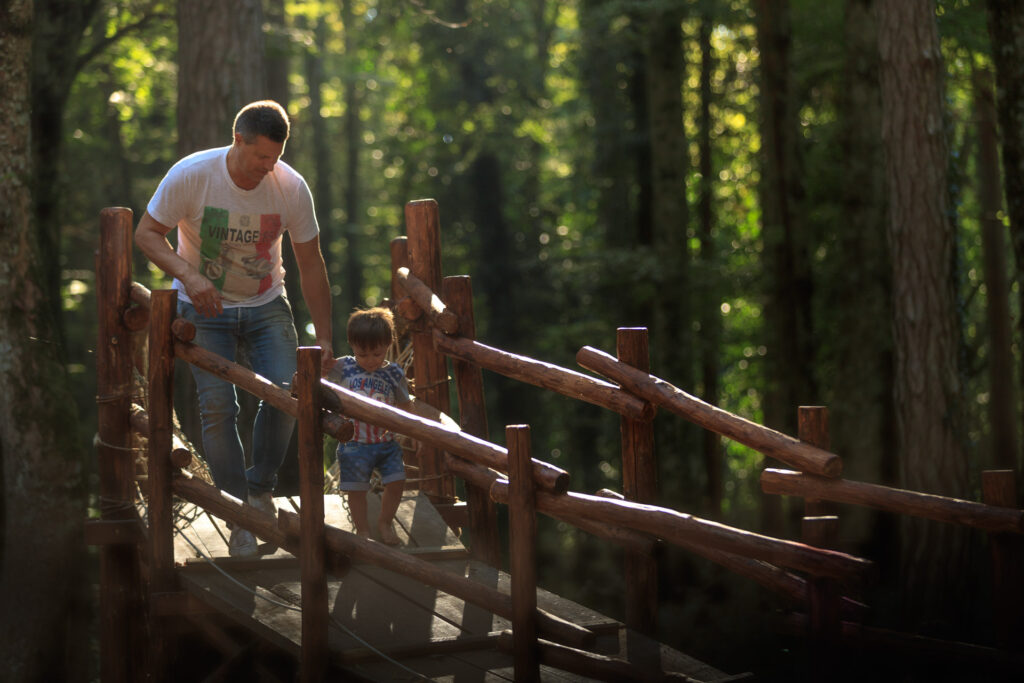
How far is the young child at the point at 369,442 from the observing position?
242 inches

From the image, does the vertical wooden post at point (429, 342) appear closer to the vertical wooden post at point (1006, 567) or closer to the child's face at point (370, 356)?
the child's face at point (370, 356)

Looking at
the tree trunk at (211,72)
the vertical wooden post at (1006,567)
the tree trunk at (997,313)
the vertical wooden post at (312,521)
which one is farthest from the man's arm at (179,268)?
the tree trunk at (997,313)

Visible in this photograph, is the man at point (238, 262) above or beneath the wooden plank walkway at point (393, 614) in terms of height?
above

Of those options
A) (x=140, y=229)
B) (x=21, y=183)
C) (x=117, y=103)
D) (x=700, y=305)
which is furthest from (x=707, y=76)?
(x=140, y=229)

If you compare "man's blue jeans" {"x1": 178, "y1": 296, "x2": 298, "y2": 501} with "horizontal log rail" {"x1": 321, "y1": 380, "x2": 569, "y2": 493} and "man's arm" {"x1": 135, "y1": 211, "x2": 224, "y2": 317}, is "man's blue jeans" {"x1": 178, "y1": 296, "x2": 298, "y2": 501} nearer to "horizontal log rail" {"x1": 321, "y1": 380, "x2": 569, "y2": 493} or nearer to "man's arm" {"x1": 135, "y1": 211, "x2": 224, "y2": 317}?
"man's arm" {"x1": 135, "y1": 211, "x2": 224, "y2": 317}

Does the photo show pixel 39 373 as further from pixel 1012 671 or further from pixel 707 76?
pixel 707 76

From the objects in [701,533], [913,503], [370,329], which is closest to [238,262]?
[370,329]

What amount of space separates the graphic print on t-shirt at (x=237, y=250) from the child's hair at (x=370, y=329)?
0.51m

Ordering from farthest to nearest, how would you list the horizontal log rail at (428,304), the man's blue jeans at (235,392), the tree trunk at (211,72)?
the tree trunk at (211,72), the horizontal log rail at (428,304), the man's blue jeans at (235,392)

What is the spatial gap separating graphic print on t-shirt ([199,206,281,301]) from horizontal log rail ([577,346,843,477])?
5.56ft

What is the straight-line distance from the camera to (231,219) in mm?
5938

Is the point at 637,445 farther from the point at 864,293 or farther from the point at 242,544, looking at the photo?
the point at 864,293

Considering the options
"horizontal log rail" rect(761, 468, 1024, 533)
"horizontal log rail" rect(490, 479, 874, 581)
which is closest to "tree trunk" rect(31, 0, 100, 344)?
"horizontal log rail" rect(761, 468, 1024, 533)

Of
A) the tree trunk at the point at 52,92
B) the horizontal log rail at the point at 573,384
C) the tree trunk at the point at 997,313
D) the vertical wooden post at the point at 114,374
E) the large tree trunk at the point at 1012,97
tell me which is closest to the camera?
the horizontal log rail at the point at 573,384
